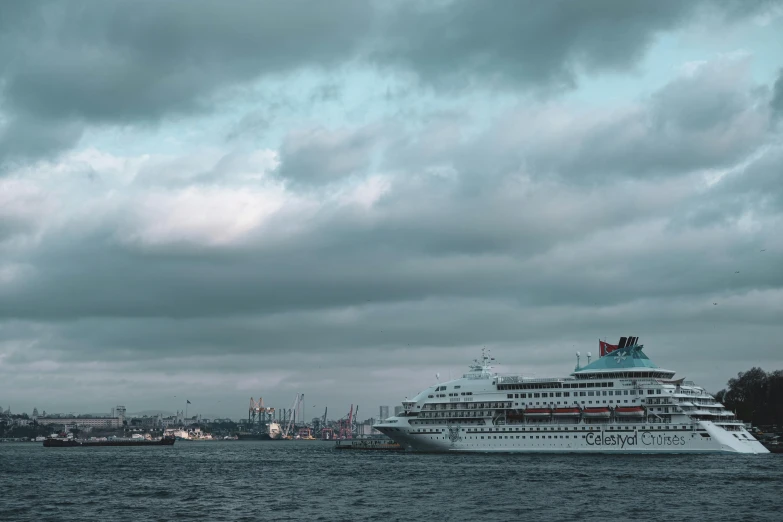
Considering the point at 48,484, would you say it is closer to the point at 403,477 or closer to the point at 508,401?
the point at 403,477

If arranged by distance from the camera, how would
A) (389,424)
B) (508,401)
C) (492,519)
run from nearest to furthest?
(492,519) < (508,401) < (389,424)

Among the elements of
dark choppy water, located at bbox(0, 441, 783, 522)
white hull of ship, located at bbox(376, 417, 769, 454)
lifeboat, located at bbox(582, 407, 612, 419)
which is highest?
lifeboat, located at bbox(582, 407, 612, 419)

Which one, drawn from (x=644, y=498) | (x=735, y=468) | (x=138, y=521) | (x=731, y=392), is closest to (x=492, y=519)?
(x=644, y=498)

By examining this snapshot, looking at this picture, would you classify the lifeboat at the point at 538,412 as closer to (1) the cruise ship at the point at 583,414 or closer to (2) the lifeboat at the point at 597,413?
(1) the cruise ship at the point at 583,414

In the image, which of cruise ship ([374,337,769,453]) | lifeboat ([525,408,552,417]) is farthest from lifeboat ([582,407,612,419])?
lifeboat ([525,408,552,417])

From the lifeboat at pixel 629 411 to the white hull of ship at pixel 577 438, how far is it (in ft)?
4.87

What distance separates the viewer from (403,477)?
8125 cm

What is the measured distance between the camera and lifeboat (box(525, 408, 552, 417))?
107181 mm

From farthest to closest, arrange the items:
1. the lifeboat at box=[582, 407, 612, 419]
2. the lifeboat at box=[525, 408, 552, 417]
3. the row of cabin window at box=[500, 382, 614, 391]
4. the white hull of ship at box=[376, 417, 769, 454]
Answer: the lifeboat at box=[525, 408, 552, 417] < the row of cabin window at box=[500, 382, 614, 391] < the lifeboat at box=[582, 407, 612, 419] < the white hull of ship at box=[376, 417, 769, 454]

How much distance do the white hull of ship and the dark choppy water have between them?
Answer: 2210mm

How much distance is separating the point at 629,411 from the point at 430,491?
4429 centimetres

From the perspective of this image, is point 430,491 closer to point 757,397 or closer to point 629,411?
point 629,411

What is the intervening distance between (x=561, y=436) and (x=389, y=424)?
81.0ft

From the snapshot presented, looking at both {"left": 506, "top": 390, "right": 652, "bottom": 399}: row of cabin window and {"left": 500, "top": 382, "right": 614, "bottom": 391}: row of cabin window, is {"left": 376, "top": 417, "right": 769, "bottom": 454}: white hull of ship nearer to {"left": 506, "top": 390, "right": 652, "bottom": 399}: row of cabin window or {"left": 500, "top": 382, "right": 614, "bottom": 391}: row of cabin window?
{"left": 506, "top": 390, "right": 652, "bottom": 399}: row of cabin window
